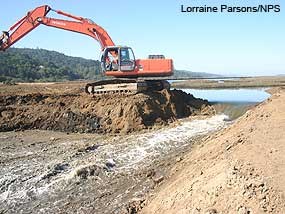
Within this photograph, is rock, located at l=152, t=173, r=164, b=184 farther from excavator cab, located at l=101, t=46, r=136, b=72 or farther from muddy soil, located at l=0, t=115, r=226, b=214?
excavator cab, located at l=101, t=46, r=136, b=72

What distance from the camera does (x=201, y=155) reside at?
9383 millimetres

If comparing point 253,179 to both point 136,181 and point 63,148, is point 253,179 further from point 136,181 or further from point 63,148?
point 63,148

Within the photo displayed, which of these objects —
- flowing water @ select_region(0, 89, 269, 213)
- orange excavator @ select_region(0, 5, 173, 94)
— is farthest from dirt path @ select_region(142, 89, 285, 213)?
orange excavator @ select_region(0, 5, 173, 94)

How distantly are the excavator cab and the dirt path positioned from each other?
1041cm

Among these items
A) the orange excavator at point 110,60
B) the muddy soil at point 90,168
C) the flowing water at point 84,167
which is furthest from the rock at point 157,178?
the orange excavator at point 110,60

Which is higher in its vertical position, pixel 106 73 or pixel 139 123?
pixel 106 73

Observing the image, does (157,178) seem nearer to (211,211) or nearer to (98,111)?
(211,211)

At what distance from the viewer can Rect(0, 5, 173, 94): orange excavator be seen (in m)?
19.2

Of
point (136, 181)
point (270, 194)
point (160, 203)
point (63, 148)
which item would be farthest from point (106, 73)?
point (270, 194)

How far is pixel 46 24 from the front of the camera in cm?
2134

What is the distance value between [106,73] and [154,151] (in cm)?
828

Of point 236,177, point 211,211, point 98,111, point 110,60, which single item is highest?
point 110,60

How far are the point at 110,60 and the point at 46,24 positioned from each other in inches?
160

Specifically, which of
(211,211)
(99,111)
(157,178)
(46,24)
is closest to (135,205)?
(157,178)
